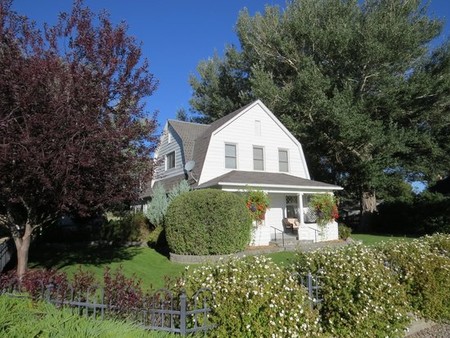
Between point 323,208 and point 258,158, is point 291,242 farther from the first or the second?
point 258,158

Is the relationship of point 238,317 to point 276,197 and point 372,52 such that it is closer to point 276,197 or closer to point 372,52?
point 276,197

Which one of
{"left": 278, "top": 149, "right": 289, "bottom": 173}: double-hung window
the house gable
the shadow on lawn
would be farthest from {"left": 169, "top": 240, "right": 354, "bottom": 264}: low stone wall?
{"left": 278, "top": 149, "right": 289, "bottom": 173}: double-hung window

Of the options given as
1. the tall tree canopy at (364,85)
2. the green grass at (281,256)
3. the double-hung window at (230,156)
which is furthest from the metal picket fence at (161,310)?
the tall tree canopy at (364,85)

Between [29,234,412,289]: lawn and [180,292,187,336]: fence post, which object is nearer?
[180,292,187,336]: fence post

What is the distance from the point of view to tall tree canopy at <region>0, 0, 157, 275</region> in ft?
21.0

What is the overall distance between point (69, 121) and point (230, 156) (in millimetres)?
13425

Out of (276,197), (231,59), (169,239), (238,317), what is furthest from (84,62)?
(231,59)

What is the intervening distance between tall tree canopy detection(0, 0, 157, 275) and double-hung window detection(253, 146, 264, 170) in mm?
12429

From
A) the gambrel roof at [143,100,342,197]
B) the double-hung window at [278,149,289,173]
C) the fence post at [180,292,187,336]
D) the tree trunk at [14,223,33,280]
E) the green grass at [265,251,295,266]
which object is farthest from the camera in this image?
the double-hung window at [278,149,289,173]

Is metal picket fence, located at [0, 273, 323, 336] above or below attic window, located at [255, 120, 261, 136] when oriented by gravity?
below

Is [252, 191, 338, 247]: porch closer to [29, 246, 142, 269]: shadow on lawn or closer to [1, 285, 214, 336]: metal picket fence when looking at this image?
[29, 246, 142, 269]: shadow on lawn

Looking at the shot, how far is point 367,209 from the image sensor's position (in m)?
27.7

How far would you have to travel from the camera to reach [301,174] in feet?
72.4

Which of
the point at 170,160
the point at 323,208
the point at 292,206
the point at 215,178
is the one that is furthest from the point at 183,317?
the point at 170,160
